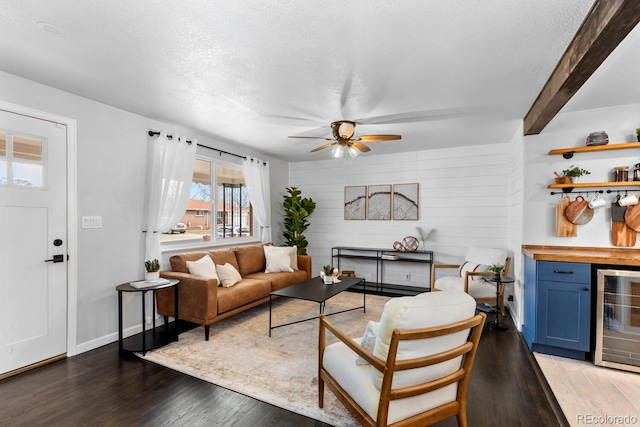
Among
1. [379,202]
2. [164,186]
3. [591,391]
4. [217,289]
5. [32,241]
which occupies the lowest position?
[591,391]

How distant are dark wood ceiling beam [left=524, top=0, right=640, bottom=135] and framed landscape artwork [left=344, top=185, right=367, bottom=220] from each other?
347 centimetres

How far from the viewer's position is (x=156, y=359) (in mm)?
2914

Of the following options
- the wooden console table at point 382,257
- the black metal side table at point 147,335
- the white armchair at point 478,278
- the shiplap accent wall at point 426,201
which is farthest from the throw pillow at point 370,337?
the shiplap accent wall at point 426,201

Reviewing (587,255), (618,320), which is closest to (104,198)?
(587,255)

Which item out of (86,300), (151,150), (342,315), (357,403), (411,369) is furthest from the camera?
(342,315)

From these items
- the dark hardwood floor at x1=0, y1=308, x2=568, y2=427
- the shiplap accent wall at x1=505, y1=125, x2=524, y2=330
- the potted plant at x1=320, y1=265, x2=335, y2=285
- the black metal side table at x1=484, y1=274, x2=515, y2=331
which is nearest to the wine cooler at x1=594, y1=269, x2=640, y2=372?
the dark hardwood floor at x1=0, y1=308, x2=568, y2=427

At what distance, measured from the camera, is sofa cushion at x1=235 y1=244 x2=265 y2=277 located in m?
4.68

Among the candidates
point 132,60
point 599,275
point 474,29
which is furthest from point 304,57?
point 599,275

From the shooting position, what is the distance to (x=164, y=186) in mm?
3791

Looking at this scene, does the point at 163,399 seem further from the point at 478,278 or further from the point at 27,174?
the point at 478,278

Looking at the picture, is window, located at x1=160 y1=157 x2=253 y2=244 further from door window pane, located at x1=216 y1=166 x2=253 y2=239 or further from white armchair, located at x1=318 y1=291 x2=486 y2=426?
white armchair, located at x1=318 y1=291 x2=486 y2=426

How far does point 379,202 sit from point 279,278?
2.50 metres

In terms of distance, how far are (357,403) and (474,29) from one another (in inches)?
93.6

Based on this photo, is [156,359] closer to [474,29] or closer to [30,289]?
[30,289]
